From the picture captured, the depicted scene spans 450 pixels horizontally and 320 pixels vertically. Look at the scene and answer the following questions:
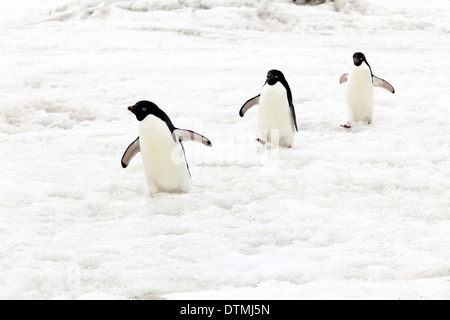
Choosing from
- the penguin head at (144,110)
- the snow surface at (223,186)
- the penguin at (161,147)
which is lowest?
the snow surface at (223,186)

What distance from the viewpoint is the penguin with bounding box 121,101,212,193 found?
4.09 meters

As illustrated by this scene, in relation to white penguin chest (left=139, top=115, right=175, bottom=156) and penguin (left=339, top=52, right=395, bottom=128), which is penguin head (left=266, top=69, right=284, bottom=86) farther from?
white penguin chest (left=139, top=115, right=175, bottom=156)

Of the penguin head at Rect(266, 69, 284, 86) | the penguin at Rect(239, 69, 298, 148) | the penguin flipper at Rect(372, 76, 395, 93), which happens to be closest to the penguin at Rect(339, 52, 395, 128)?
the penguin flipper at Rect(372, 76, 395, 93)

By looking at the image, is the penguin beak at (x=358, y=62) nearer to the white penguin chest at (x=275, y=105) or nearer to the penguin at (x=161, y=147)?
the white penguin chest at (x=275, y=105)

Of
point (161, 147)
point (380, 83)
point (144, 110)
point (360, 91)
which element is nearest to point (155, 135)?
point (161, 147)

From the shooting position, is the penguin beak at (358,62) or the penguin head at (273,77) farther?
the penguin beak at (358,62)

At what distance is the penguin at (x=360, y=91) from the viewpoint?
6.31 meters

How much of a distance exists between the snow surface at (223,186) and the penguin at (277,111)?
179mm

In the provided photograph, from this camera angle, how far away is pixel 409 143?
5672 millimetres

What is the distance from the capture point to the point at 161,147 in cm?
411

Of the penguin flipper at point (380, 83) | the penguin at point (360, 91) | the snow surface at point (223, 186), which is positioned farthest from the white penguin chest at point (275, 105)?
the penguin flipper at point (380, 83)
